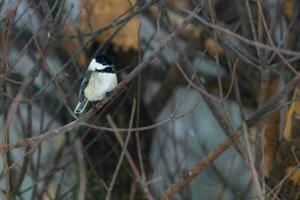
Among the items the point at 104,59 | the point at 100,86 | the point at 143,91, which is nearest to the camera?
the point at 100,86

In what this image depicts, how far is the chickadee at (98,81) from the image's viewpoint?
4.20 meters

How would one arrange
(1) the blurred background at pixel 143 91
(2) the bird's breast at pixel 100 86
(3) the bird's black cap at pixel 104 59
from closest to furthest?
(2) the bird's breast at pixel 100 86, (3) the bird's black cap at pixel 104 59, (1) the blurred background at pixel 143 91

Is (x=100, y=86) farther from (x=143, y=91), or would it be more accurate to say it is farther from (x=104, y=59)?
(x=143, y=91)

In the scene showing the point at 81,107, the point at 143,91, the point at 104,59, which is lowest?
the point at 143,91

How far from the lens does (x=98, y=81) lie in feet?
13.9

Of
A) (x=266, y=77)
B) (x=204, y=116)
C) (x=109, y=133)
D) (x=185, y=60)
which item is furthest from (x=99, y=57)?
(x=204, y=116)

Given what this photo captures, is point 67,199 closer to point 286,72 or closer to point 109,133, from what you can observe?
point 109,133

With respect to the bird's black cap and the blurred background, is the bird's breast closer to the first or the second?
the bird's black cap

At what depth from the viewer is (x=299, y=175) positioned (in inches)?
191

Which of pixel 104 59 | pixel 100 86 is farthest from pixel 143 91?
Answer: pixel 100 86

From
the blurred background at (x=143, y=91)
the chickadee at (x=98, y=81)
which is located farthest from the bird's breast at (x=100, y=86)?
the blurred background at (x=143, y=91)

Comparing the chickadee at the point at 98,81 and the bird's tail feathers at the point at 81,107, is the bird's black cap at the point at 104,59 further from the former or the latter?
the bird's tail feathers at the point at 81,107

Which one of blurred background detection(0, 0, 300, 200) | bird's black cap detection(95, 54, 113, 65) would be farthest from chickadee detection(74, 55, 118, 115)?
blurred background detection(0, 0, 300, 200)

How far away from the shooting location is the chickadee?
420cm
